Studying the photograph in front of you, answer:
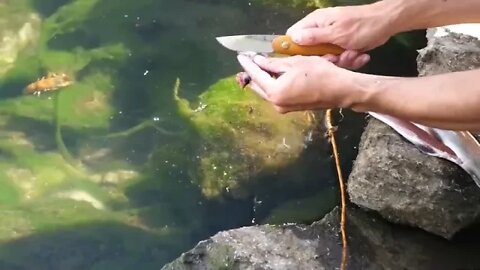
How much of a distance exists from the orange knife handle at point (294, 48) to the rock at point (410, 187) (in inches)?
8.3

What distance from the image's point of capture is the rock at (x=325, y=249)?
1.12 metres

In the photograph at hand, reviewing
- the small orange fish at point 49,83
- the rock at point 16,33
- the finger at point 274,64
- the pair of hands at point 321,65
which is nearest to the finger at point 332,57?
the pair of hands at point 321,65

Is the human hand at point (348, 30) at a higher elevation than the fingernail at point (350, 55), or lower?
higher

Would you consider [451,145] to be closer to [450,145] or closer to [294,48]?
[450,145]

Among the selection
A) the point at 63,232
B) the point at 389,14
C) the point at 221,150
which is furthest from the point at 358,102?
the point at 63,232

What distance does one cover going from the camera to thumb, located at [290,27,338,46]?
106 cm

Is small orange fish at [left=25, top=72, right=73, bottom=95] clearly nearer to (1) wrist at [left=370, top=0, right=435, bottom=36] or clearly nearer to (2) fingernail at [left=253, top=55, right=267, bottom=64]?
(2) fingernail at [left=253, top=55, right=267, bottom=64]

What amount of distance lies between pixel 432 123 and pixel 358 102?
0.11m

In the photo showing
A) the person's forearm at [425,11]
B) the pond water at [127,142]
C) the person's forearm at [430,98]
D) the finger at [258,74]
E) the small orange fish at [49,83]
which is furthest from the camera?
the small orange fish at [49,83]

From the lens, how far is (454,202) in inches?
45.0

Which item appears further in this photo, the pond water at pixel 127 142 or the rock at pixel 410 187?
the pond water at pixel 127 142

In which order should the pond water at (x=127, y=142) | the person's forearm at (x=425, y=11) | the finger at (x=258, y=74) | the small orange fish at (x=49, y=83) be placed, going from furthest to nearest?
the small orange fish at (x=49, y=83)
the pond water at (x=127, y=142)
the person's forearm at (x=425, y=11)
the finger at (x=258, y=74)

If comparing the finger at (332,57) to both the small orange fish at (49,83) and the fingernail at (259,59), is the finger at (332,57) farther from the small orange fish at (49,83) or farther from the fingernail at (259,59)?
the small orange fish at (49,83)

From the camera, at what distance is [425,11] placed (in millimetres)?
1096
